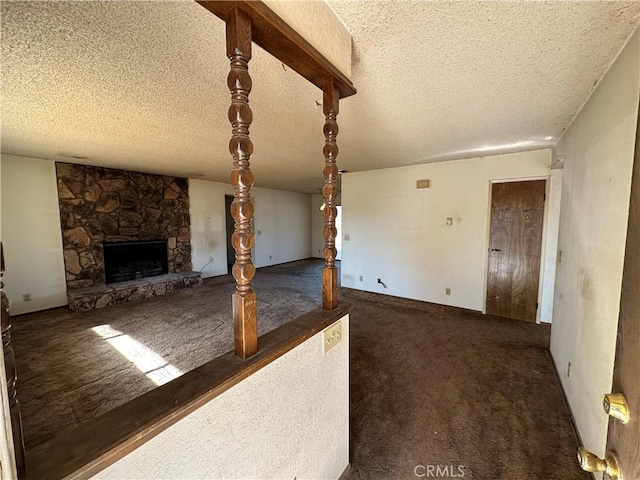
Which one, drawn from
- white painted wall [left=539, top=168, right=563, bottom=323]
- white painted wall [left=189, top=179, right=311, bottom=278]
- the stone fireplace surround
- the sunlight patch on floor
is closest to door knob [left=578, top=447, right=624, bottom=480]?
the sunlight patch on floor

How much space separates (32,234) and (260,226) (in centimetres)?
432

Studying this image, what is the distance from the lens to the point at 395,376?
96.0 inches

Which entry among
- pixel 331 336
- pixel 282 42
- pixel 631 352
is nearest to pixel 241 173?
pixel 282 42

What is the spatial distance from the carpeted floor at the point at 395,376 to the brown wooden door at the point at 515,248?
29cm

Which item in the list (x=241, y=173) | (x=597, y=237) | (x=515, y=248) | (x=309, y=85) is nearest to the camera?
(x=241, y=173)

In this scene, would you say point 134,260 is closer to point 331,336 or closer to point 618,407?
point 331,336

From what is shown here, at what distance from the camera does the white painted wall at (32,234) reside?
3.76 meters

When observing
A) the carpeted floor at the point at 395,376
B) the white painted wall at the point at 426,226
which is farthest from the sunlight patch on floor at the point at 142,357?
the white painted wall at the point at 426,226

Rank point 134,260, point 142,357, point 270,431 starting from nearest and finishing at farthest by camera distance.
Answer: point 270,431
point 142,357
point 134,260

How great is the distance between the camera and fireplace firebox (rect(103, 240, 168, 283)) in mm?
4677

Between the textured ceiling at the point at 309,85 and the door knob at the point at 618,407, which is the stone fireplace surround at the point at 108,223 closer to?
the textured ceiling at the point at 309,85

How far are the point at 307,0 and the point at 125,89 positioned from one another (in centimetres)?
150

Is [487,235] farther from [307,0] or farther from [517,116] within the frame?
[307,0]

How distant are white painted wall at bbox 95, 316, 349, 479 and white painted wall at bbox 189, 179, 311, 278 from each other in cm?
535
